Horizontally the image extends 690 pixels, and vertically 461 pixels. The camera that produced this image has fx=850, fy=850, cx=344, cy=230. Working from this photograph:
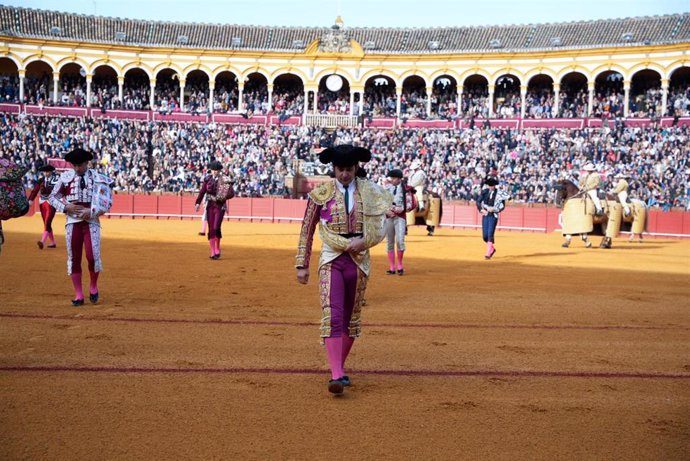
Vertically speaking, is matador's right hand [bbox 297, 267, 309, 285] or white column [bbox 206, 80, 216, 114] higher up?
white column [bbox 206, 80, 216, 114]

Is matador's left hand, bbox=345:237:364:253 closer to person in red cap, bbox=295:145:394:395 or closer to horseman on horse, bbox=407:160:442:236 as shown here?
person in red cap, bbox=295:145:394:395

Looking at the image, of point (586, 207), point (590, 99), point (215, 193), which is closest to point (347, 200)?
point (215, 193)

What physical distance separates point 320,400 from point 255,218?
26.1 m

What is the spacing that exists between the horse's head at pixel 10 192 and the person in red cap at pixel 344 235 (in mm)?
1798

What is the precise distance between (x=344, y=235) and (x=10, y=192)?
2.10 meters

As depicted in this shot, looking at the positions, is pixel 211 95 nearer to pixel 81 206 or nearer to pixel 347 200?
pixel 81 206

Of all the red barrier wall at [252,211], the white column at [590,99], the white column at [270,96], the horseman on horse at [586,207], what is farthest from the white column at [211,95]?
the horseman on horse at [586,207]

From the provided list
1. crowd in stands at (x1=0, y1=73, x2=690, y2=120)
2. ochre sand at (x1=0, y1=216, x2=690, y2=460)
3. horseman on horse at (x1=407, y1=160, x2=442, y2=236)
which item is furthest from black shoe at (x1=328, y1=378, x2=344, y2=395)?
crowd in stands at (x1=0, y1=73, x2=690, y2=120)

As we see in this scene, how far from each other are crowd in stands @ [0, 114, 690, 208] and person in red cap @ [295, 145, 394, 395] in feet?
85.4

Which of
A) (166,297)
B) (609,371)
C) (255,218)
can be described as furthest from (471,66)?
(609,371)

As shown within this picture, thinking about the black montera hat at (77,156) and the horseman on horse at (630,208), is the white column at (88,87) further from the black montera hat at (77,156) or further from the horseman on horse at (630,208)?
the black montera hat at (77,156)

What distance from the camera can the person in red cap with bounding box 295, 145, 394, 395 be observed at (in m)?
Answer: 4.90

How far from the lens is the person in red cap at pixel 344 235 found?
4.90 m

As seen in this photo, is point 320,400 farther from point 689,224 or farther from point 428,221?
point 689,224
